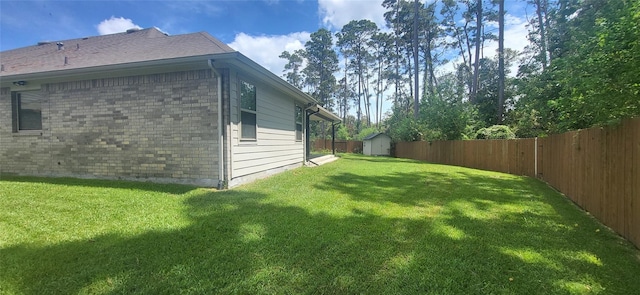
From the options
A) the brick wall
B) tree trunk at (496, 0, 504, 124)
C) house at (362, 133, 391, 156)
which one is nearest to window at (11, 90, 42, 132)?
the brick wall

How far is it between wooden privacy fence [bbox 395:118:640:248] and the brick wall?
252 inches

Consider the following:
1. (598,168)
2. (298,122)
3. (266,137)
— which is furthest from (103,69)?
(598,168)

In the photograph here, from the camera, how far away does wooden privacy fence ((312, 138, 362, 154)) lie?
31.0 meters

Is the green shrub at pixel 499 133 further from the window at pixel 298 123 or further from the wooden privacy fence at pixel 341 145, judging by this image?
the wooden privacy fence at pixel 341 145

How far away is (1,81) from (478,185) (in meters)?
12.4

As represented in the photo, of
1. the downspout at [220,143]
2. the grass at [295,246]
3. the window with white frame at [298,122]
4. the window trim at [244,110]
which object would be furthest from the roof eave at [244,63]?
the window with white frame at [298,122]

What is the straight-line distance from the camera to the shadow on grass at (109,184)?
561 centimetres

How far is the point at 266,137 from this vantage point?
26.5 feet

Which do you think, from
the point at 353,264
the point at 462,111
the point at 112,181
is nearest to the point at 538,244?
the point at 353,264

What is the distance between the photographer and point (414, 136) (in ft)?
76.6

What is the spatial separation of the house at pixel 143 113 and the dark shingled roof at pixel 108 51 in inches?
2.1

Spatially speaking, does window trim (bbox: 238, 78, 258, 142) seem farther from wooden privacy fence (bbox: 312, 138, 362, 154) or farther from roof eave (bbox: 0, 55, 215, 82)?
wooden privacy fence (bbox: 312, 138, 362, 154)

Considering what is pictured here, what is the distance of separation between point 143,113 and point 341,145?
2784cm

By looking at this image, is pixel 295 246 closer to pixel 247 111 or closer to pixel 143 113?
pixel 247 111
